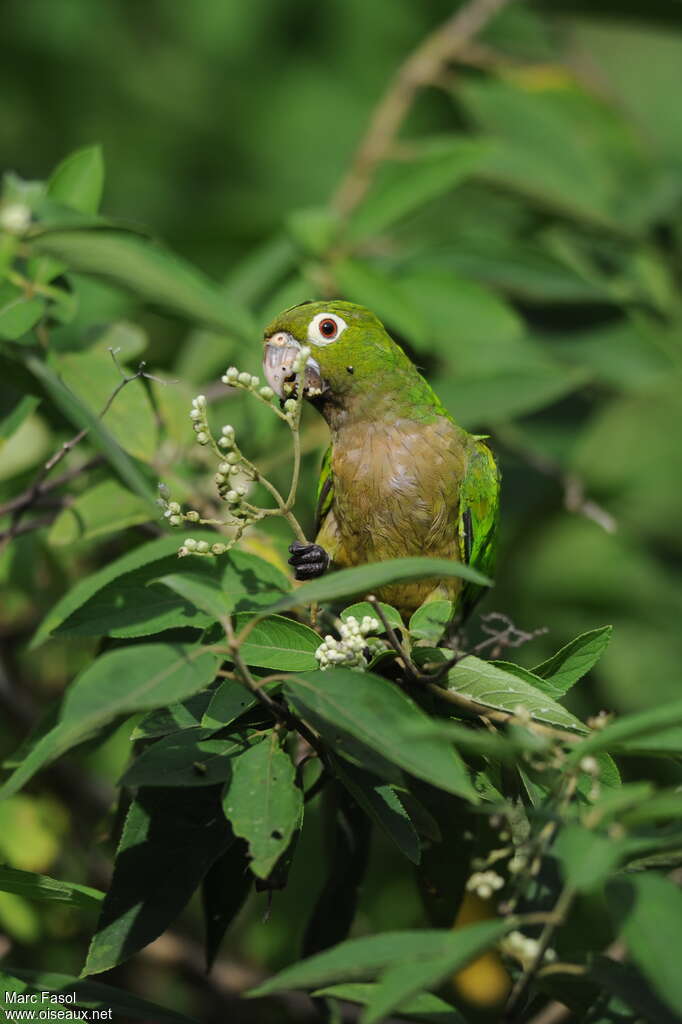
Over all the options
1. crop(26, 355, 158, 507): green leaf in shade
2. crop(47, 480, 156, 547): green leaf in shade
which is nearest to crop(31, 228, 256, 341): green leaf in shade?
crop(26, 355, 158, 507): green leaf in shade

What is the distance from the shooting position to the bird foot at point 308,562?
9.85ft

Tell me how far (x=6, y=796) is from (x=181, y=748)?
0.34 metres

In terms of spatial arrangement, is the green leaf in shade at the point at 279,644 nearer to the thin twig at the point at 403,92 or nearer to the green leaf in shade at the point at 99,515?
the green leaf in shade at the point at 99,515

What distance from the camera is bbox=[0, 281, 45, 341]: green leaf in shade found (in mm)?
2805

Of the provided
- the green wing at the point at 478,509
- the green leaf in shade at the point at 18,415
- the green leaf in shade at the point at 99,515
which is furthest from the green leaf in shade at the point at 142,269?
the green wing at the point at 478,509

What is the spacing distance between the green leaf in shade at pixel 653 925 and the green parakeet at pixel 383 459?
1.53 m

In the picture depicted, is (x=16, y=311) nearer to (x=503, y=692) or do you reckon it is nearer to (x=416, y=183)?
(x=503, y=692)

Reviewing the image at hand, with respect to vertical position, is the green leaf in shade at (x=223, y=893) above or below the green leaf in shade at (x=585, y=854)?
below

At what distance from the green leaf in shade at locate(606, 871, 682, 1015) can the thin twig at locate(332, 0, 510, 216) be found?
3389 millimetres

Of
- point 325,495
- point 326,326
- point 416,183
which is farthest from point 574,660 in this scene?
point 416,183

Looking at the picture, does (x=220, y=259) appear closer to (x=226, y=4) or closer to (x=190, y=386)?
(x=190, y=386)

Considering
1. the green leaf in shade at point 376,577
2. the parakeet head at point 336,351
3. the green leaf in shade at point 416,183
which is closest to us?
the green leaf in shade at point 376,577

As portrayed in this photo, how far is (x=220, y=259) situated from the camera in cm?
573

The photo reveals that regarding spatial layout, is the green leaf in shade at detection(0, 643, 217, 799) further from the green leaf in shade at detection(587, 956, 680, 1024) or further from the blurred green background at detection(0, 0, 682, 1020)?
the blurred green background at detection(0, 0, 682, 1020)
